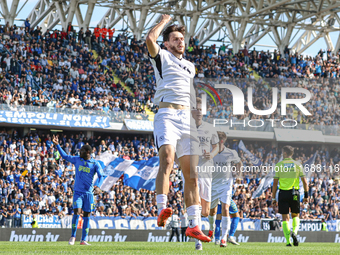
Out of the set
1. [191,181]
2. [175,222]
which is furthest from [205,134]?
[175,222]

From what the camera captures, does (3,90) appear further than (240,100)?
Yes

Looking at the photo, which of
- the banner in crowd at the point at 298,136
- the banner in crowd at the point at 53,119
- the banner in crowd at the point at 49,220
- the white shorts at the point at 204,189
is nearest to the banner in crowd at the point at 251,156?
the banner in crowd at the point at 298,136

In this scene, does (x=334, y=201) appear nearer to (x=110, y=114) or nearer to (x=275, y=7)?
(x=110, y=114)

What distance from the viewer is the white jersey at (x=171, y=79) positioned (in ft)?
21.8

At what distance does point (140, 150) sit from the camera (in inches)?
1046

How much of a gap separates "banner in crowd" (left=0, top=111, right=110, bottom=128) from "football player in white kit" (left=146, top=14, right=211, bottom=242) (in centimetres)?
1823

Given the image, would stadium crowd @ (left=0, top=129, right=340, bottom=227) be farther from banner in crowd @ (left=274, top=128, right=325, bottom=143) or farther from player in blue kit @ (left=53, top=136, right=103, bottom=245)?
banner in crowd @ (left=274, top=128, right=325, bottom=143)

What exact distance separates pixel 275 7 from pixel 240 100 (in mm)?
31429

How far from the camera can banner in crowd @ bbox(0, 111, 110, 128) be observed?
78.1 ft

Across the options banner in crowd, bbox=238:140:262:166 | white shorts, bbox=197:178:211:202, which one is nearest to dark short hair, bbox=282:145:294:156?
banner in crowd, bbox=238:140:262:166

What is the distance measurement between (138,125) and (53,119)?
173 inches

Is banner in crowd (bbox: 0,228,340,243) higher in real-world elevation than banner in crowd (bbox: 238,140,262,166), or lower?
lower

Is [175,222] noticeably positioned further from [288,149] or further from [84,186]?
[288,149]

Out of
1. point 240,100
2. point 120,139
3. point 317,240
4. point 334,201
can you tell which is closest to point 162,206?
point 240,100
